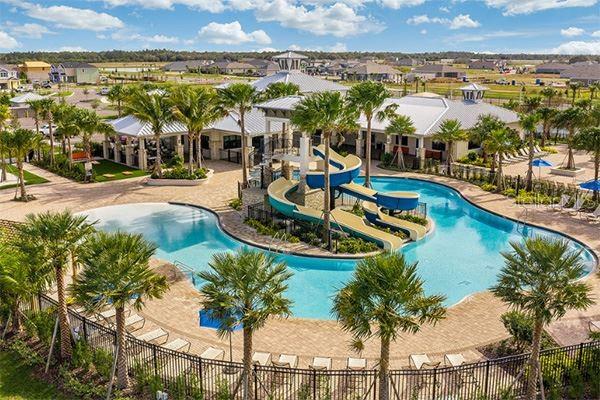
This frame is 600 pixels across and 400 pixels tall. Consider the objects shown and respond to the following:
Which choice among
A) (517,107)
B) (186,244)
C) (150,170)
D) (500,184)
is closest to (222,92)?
(186,244)

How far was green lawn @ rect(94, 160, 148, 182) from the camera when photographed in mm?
42500

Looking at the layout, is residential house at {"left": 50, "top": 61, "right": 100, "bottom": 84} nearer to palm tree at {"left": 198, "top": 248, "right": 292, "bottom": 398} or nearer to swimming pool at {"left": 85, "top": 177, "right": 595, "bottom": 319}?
swimming pool at {"left": 85, "top": 177, "right": 595, "bottom": 319}

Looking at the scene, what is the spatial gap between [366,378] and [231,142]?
39.0 metres

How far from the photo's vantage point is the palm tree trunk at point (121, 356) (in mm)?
14680

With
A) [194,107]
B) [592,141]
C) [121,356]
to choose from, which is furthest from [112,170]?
[592,141]

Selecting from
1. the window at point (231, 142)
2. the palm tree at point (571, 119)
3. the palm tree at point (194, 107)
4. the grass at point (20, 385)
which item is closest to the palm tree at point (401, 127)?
the palm tree at point (571, 119)

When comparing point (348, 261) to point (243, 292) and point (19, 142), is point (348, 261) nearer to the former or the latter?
point (243, 292)

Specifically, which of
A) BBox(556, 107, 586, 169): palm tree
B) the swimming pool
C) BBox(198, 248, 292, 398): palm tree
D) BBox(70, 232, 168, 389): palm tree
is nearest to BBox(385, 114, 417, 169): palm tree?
the swimming pool

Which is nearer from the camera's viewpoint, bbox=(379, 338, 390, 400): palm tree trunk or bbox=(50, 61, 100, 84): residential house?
bbox=(379, 338, 390, 400): palm tree trunk

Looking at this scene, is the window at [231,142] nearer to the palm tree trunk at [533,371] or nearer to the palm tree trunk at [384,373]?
the palm tree trunk at [384,373]

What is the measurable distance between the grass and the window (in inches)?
1389

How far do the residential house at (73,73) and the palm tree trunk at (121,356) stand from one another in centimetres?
15821

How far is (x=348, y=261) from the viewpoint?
1053 inches

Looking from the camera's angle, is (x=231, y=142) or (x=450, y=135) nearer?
(x=450, y=135)
